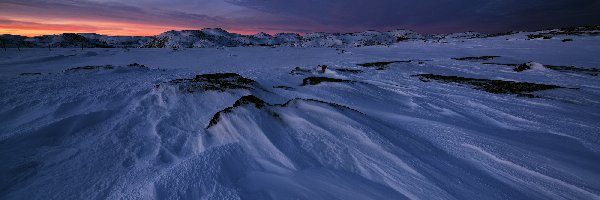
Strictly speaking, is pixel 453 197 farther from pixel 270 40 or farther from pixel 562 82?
pixel 270 40

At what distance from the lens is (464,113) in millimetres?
4840

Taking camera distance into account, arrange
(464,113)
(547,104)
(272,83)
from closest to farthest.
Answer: (464,113), (547,104), (272,83)

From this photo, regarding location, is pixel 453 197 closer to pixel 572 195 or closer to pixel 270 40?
pixel 572 195

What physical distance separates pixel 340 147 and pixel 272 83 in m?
4.72

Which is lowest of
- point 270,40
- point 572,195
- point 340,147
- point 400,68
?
point 572,195

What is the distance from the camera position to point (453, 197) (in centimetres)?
232

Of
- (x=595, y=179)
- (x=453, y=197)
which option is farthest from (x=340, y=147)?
(x=595, y=179)

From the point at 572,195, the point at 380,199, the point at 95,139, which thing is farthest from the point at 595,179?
the point at 95,139

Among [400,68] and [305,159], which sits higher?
[400,68]

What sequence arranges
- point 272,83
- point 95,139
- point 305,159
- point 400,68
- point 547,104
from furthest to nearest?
point 400,68 < point 272,83 < point 547,104 < point 95,139 < point 305,159

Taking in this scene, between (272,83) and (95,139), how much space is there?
4.47 metres

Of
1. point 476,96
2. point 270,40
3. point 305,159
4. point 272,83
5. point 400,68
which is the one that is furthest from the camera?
point 270,40

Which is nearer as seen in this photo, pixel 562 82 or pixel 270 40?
pixel 562 82

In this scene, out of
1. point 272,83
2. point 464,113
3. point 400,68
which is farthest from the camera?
point 400,68
